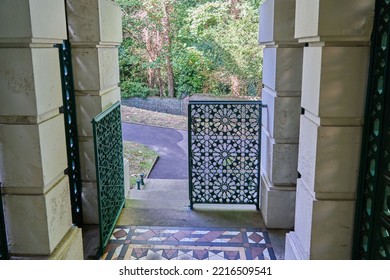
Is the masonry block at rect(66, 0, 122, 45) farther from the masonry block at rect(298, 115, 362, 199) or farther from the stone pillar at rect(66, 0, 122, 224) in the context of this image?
the masonry block at rect(298, 115, 362, 199)

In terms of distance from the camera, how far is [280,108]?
12.2 feet

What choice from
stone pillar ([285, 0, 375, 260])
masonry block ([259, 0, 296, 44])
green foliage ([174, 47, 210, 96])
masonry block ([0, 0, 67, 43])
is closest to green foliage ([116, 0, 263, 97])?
green foliage ([174, 47, 210, 96])

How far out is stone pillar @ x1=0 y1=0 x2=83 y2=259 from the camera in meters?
1.93

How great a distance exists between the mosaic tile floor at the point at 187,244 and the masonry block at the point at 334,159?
153cm

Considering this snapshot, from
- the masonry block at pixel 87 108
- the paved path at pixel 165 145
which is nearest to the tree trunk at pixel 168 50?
the paved path at pixel 165 145

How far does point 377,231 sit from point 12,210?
1.92 m

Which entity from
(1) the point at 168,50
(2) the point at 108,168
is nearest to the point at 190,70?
(1) the point at 168,50

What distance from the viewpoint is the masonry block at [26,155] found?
2047 mm

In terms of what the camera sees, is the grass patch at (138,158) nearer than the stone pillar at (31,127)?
No

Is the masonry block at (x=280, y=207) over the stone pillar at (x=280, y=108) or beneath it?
beneath

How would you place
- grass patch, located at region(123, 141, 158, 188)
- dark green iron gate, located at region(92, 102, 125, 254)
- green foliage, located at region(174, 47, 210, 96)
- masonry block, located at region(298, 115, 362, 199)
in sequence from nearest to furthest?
masonry block, located at region(298, 115, 362, 199)
dark green iron gate, located at region(92, 102, 125, 254)
grass patch, located at region(123, 141, 158, 188)
green foliage, located at region(174, 47, 210, 96)

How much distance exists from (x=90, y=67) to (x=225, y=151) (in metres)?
1.71

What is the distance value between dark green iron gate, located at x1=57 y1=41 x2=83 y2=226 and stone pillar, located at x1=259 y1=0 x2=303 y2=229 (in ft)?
6.25

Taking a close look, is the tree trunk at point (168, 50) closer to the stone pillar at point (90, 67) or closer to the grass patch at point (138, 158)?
the grass patch at point (138, 158)
